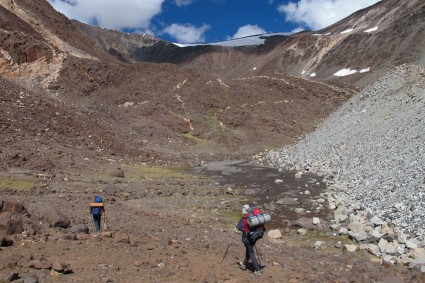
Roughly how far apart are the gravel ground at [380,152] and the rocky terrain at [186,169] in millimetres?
137

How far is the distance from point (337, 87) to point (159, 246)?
6605 centimetres

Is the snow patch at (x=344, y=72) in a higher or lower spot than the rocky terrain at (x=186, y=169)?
higher

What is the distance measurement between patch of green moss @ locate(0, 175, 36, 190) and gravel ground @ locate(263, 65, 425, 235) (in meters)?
16.2

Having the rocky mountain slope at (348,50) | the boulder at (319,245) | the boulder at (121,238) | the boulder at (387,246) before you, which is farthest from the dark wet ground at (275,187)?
the rocky mountain slope at (348,50)

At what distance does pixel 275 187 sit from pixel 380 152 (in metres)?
7.07

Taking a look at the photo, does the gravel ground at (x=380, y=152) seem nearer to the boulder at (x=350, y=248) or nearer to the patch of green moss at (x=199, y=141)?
the boulder at (x=350, y=248)

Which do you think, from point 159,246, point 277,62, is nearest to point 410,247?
point 159,246

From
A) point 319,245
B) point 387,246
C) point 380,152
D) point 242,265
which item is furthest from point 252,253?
point 380,152

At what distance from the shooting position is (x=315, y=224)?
1781 cm

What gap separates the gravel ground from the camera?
18.2m

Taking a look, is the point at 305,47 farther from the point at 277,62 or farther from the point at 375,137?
Result: the point at 375,137

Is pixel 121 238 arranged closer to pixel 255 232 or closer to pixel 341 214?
pixel 255 232

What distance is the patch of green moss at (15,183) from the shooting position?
21.0 metres

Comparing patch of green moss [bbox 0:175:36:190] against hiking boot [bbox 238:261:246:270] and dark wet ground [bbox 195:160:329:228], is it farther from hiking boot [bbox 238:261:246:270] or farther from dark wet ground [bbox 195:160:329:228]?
hiking boot [bbox 238:261:246:270]
